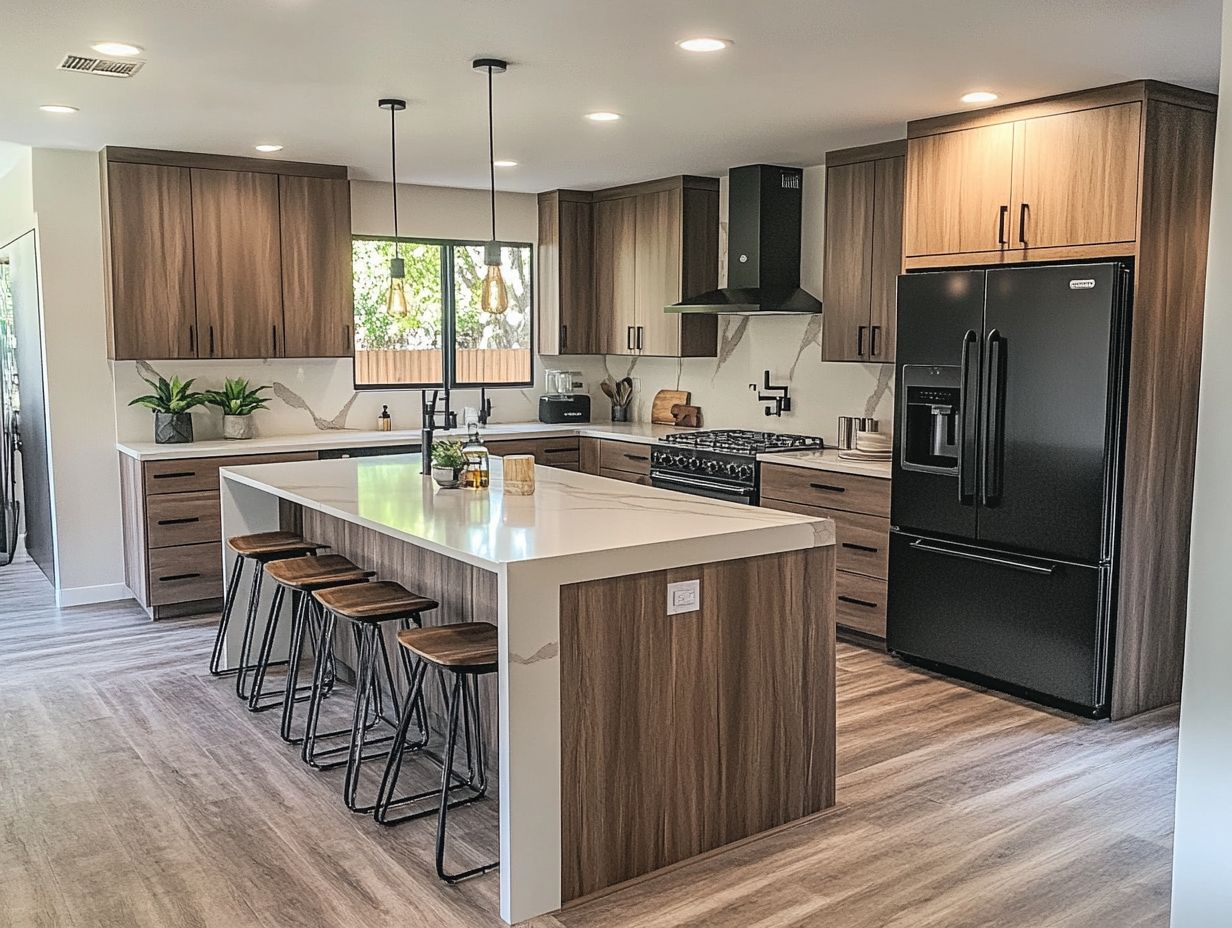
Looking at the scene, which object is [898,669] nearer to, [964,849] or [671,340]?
[964,849]

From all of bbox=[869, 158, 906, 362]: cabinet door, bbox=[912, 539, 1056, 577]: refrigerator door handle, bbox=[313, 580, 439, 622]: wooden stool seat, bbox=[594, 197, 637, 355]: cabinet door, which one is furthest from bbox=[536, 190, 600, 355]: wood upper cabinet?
bbox=[313, 580, 439, 622]: wooden stool seat

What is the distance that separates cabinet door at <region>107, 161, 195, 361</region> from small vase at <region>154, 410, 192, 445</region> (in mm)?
338

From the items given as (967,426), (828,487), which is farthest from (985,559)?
(828,487)

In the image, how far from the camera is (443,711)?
414 cm

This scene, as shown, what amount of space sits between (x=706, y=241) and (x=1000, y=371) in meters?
2.74

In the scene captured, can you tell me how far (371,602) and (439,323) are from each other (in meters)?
3.99

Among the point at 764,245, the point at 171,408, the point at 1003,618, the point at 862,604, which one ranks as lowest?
the point at 862,604

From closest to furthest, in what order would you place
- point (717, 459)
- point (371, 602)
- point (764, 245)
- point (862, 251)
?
point (371, 602), point (862, 251), point (717, 459), point (764, 245)

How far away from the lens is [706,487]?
6016 millimetres

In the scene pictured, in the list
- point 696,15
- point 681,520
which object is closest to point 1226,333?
point 681,520

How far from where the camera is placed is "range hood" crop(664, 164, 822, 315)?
6.07m

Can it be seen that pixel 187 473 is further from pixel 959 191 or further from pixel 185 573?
pixel 959 191

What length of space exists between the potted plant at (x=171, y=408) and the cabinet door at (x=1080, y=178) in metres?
4.33

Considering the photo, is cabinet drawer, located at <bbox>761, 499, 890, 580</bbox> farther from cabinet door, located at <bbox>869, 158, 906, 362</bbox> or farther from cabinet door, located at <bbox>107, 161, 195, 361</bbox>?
cabinet door, located at <bbox>107, 161, 195, 361</bbox>
